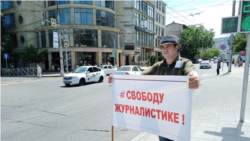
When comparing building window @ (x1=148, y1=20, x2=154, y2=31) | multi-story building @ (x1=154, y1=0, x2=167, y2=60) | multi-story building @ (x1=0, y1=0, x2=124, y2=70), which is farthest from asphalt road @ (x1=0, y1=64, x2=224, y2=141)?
multi-story building @ (x1=154, y1=0, x2=167, y2=60)

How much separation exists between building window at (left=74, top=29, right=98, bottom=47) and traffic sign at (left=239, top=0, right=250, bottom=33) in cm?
2694

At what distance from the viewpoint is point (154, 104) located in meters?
2.21

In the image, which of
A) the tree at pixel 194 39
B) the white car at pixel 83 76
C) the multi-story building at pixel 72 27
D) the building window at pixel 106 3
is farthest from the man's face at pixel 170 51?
the tree at pixel 194 39

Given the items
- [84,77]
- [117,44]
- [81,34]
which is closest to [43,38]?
[81,34]

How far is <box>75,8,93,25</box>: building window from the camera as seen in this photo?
27.7 m

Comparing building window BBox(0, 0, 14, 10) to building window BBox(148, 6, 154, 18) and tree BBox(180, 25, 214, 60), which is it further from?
tree BBox(180, 25, 214, 60)

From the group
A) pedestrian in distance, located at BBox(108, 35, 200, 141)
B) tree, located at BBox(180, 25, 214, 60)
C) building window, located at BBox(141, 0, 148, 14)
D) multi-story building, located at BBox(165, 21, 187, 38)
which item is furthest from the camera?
multi-story building, located at BBox(165, 21, 187, 38)

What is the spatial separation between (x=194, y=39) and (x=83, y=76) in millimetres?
59786

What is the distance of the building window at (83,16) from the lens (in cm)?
2772

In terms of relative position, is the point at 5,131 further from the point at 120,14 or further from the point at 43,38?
the point at 120,14

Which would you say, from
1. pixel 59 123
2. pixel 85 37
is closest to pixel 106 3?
pixel 85 37

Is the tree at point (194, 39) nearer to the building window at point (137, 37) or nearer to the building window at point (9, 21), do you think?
the building window at point (137, 37)

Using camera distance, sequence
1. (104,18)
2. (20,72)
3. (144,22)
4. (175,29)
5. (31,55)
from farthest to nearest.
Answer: (175,29) → (144,22) → (104,18) → (31,55) → (20,72)

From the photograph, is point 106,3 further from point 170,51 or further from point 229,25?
point 170,51
